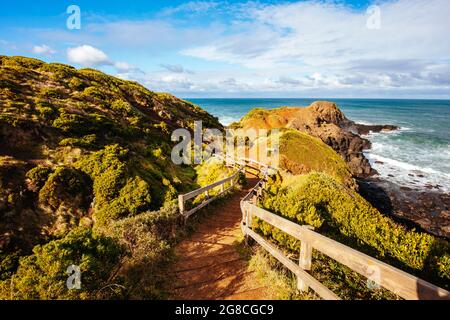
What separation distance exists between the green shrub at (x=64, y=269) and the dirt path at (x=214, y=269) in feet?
4.88

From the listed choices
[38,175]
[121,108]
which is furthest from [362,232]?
[121,108]

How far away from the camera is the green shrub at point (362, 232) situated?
17.3 ft

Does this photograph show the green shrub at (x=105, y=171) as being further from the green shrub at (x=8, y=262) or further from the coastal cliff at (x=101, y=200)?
the green shrub at (x=8, y=262)

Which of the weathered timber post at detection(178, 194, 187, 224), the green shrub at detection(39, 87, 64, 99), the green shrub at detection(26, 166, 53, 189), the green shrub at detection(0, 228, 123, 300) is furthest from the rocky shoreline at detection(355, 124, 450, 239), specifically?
the green shrub at detection(39, 87, 64, 99)

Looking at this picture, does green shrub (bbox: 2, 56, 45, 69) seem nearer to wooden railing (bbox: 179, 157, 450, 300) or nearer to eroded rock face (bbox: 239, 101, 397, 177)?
wooden railing (bbox: 179, 157, 450, 300)

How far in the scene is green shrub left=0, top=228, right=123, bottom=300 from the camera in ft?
12.9

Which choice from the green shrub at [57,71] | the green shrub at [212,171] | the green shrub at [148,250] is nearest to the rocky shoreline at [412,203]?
the green shrub at [212,171]

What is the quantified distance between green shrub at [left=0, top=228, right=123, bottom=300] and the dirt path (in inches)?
58.6

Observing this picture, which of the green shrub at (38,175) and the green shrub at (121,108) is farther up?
the green shrub at (121,108)

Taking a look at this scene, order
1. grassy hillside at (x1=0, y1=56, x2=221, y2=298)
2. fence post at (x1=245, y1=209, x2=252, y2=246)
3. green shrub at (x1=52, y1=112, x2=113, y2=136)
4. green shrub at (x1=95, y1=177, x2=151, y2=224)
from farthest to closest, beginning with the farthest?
green shrub at (x1=52, y1=112, x2=113, y2=136), green shrub at (x1=95, y1=177, x2=151, y2=224), fence post at (x1=245, y1=209, x2=252, y2=246), grassy hillside at (x1=0, y1=56, x2=221, y2=298)

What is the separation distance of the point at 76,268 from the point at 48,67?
19548 millimetres
